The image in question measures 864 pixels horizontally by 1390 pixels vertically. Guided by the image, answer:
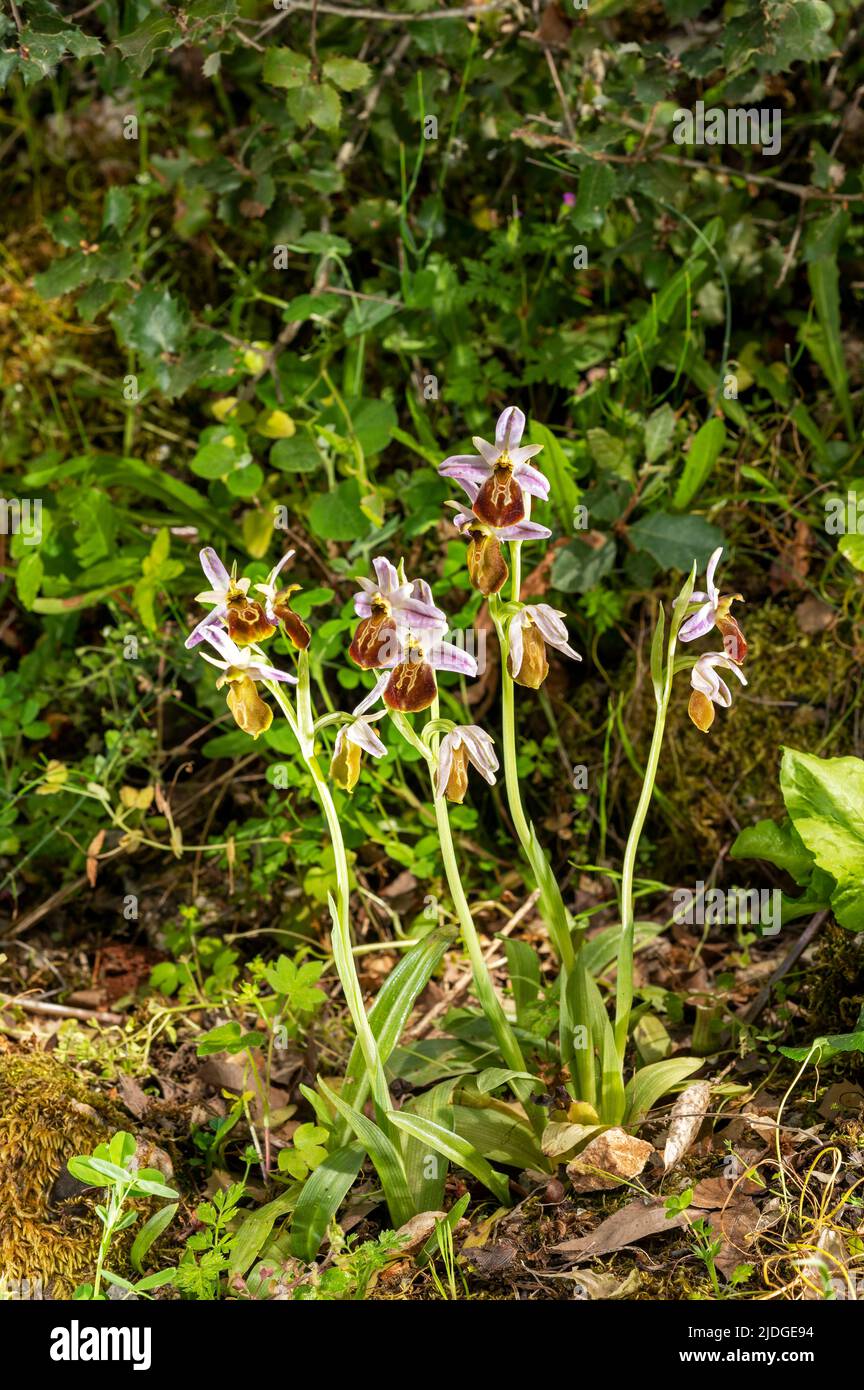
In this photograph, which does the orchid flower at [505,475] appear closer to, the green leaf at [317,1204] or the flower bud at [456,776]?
the flower bud at [456,776]

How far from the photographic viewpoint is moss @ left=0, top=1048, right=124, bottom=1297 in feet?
5.94

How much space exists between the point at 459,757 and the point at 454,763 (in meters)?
0.01

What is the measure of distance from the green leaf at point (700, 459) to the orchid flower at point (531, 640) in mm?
969

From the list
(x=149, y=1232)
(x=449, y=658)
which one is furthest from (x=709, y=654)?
(x=149, y=1232)

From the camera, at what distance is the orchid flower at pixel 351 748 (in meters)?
1.69

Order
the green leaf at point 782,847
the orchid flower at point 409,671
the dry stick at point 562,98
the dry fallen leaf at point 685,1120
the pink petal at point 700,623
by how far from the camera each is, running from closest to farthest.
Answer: the orchid flower at point 409,671, the pink petal at point 700,623, the dry fallen leaf at point 685,1120, the green leaf at point 782,847, the dry stick at point 562,98

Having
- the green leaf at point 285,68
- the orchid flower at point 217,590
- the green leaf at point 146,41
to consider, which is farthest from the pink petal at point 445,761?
the green leaf at point 285,68

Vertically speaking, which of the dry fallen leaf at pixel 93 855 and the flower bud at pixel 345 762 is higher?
the flower bud at pixel 345 762

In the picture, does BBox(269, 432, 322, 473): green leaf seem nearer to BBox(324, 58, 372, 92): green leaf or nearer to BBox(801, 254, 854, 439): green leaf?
BBox(324, 58, 372, 92): green leaf

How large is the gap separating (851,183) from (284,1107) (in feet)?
8.00

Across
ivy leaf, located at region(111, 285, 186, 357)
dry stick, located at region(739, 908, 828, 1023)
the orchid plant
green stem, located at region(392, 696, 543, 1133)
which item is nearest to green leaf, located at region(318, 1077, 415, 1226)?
the orchid plant

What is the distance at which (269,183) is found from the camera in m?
2.72

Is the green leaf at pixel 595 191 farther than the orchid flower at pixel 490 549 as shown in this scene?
Yes

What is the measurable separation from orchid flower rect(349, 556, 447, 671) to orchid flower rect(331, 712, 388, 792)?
0.34 ft
